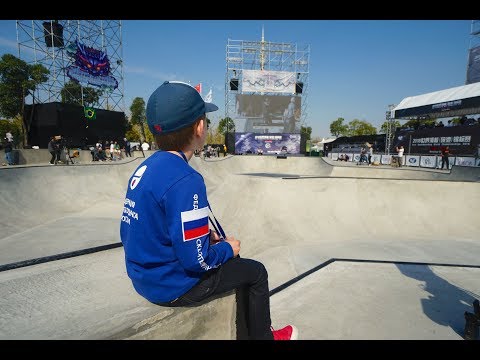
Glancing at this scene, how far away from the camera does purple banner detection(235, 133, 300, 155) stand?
3375cm

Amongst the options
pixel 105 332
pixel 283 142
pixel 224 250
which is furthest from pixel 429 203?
pixel 283 142

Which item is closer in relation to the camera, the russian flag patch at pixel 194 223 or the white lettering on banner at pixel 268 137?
the russian flag patch at pixel 194 223

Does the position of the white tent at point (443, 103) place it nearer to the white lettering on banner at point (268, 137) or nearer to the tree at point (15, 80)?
the white lettering on banner at point (268, 137)

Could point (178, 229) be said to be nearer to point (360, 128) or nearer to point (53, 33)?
point (53, 33)

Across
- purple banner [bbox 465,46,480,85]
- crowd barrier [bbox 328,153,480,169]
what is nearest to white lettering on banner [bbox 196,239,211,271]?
crowd barrier [bbox 328,153,480,169]

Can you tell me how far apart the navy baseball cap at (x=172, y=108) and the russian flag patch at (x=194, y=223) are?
52cm

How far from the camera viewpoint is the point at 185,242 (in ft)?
4.51

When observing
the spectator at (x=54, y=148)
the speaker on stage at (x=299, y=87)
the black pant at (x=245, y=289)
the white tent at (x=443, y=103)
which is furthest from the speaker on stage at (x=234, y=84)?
the black pant at (x=245, y=289)

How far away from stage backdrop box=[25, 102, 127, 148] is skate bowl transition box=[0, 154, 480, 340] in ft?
48.3

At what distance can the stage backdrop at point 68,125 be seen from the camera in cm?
2122

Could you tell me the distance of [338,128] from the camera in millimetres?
89938

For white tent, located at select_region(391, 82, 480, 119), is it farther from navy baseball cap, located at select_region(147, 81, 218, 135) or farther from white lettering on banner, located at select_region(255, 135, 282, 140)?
navy baseball cap, located at select_region(147, 81, 218, 135)
